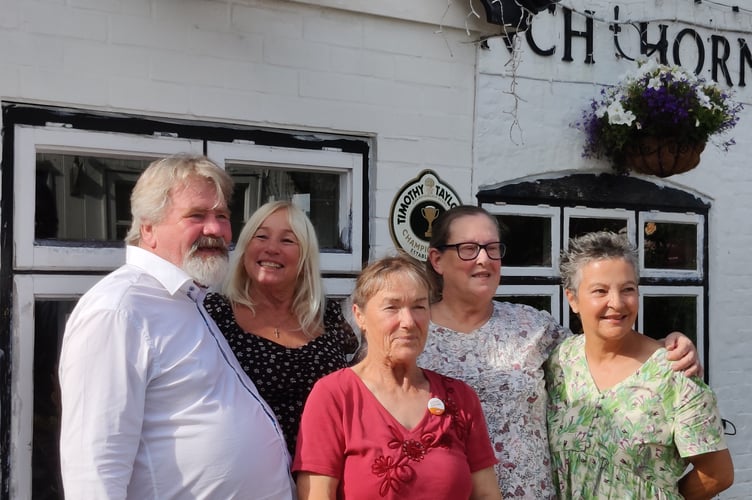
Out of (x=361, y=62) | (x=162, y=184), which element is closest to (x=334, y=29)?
(x=361, y=62)

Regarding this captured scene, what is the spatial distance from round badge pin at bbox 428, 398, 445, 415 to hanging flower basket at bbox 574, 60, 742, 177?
2.51 metres

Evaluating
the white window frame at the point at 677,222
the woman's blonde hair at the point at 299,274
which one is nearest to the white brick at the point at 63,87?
the woman's blonde hair at the point at 299,274

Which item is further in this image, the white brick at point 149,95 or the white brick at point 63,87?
the white brick at point 149,95

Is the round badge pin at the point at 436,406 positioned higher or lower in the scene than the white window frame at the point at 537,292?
lower

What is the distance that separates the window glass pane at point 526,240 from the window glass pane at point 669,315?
2.49ft

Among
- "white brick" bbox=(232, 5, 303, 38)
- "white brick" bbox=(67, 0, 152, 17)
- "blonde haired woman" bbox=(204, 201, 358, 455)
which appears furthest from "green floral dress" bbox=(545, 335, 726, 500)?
"white brick" bbox=(67, 0, 152, 17)

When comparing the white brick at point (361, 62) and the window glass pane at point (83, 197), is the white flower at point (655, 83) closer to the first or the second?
the white brick at point (361, 62)

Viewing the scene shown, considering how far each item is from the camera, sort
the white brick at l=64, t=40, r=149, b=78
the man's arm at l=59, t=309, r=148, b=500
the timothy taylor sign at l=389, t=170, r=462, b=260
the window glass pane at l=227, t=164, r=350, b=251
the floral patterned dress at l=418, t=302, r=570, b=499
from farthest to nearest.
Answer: the timothy taylor sign at l=389, t=170, r=462, b=260
the window glass pane at l=227, t=164, r=350, b=251
the white brick at l=64, t=40, r=149, b=78
the floral patterned dress at l=418, t=302, r=570, b=499
the man's arm at l=59, t=309, r=148, b=500

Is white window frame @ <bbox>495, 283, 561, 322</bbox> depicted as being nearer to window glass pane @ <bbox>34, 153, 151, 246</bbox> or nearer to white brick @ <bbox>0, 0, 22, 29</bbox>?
window glass pane @ <bbox>34, 153, 151, 246</bbox>

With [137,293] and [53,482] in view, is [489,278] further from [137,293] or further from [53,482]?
[53,482]

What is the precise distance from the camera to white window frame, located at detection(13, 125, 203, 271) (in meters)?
3.01

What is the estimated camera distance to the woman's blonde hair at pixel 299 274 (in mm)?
2756

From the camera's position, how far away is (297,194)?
3.74 meters

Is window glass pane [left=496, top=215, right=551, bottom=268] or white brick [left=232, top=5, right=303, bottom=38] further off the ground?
white brick [left=232, top=5, right=303, bottom=38]
